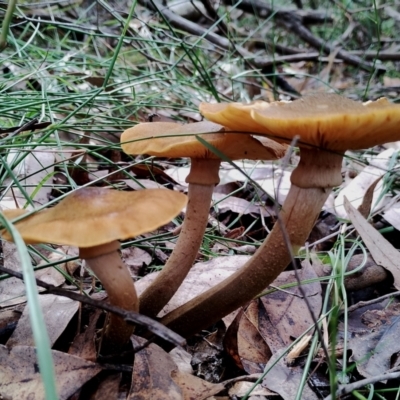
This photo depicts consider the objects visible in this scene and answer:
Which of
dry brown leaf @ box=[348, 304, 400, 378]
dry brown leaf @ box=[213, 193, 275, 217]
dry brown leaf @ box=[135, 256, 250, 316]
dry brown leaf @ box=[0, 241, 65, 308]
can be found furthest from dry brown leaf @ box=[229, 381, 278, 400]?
dry brown leaf @ box=[213, 193, 275, 217]

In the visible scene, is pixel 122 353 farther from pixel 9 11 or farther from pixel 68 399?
pixel 9 11

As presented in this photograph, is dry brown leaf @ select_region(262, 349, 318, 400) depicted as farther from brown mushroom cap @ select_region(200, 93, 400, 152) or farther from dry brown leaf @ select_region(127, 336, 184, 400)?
brown mushroom cap @ select_region(200, 93, 400, 152)

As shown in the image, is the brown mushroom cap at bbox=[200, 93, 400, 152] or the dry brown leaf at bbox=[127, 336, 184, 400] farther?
the dry brown leaf at bbox=[127, 336, 184, 400]

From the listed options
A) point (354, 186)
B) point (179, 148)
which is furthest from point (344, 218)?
point (179, 148)

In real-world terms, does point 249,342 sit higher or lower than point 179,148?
lower

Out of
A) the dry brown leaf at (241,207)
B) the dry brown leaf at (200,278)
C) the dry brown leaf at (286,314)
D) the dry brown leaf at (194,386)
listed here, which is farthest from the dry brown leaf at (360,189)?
the dry brown leaf at (194,386)

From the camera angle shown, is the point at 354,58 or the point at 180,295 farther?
the point at 354,58

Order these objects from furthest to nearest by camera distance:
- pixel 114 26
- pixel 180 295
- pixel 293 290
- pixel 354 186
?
1. pixel 114 26
2. pixel 354 186
3. pixel 293 290
4. pixel 180 295
